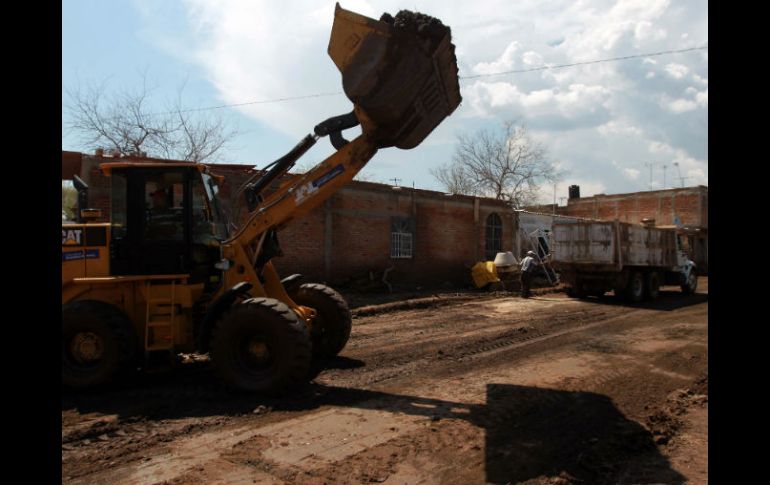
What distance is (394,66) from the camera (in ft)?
19.5

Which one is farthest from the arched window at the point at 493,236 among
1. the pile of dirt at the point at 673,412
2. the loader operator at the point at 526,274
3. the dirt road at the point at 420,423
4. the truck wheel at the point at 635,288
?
the pile of dirt at the point at 673,412

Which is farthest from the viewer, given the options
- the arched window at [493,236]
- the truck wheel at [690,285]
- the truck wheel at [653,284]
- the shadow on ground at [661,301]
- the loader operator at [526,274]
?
the arched window at [493,236]

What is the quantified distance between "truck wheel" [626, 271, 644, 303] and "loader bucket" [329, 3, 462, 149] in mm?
13212

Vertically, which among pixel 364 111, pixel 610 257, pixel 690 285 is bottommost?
pixel 690 285

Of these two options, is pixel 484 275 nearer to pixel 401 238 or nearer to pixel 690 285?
pixel 401 238

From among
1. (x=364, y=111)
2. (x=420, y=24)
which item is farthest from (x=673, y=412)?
(x=420, y=24)

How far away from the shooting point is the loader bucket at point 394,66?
5867 millimetres

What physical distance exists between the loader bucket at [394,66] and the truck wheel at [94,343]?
3.79 m

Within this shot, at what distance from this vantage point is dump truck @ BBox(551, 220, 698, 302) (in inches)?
666

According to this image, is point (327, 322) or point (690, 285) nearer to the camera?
point (327, 322)

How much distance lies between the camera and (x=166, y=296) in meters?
6.60

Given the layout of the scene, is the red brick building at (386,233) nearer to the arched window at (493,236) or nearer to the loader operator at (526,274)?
the arched window at (493,236)

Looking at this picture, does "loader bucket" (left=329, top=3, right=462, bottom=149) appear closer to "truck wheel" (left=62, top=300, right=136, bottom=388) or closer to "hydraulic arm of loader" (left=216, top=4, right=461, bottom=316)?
"hydraulic arm of loader" (left=216, top=4, right=461, bottom=316)

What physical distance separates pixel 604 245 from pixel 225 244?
1337 cm
